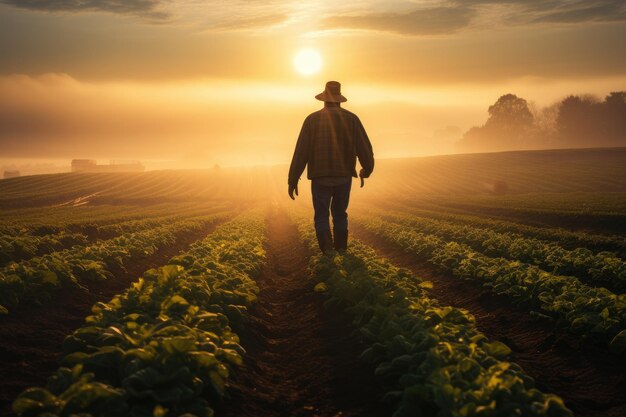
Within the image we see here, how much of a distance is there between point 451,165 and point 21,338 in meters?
98.0

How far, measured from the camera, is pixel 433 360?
14.0ft

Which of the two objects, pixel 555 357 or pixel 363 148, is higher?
pixel 363 148

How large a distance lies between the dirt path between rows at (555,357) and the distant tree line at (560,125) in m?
144

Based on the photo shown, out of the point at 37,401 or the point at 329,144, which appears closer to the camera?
the point at 37,401

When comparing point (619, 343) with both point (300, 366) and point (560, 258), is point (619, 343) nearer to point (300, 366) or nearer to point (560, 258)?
point (300, 366)

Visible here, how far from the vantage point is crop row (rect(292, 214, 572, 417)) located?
361 centimetres

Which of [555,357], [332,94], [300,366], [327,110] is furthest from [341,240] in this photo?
[555,357]

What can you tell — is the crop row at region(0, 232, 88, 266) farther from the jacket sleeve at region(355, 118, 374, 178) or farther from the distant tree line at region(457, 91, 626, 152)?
the distant tree line at region(457, 91, 626, 152)

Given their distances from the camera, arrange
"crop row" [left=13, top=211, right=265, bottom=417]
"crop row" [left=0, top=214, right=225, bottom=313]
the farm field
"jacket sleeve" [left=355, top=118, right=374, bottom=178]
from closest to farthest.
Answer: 1. "crop row" [left=13, top=211, right=265, bottom=417]
2. the farm field
3. "crop row" [left=0, top=214, right=225, bottom=313]
4. "jacket sleeve" [left=355, top=118, right=374, bottom=178]

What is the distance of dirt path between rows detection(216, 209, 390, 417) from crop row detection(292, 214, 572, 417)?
0.27m

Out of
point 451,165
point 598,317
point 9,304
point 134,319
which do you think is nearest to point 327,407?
point 134,319

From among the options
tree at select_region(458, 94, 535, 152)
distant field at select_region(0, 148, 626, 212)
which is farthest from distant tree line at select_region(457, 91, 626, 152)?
distant field at select_region(0, 148, 626, 212)

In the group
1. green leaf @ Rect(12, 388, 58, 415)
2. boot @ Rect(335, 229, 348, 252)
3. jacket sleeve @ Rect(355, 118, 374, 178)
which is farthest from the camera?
boot @ Rect(335, 229, 348, 252)

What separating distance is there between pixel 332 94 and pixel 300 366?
6262mm
